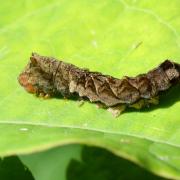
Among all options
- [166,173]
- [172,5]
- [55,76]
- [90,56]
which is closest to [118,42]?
[90,56]

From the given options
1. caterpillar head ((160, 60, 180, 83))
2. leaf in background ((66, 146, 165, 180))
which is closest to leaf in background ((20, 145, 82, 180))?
leaf in background ((66, 146, 165, 180))

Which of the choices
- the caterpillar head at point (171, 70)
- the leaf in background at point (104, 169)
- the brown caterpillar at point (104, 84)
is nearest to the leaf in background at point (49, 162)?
the brown caterpillar at point (104, 84)

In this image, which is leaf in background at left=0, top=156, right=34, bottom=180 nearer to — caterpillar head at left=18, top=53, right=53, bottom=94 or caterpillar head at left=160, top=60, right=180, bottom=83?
caterpillar head at left=18, top=53, right=53, bottom=94

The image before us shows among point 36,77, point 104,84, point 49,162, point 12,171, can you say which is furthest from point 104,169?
point 36,77

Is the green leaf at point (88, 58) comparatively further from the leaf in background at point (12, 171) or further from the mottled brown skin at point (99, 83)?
the leaf in background at point (12, 171)

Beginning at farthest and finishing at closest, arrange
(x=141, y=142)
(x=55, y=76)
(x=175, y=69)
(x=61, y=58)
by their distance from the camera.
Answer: (x=55, y=76), (x=61, y=58), (x=175, y=69), (x=141, y=142)

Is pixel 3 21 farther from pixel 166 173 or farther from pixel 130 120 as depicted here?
pixel 166 173
